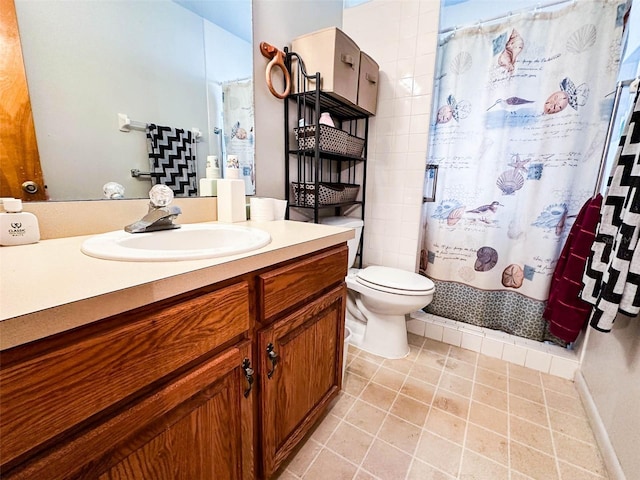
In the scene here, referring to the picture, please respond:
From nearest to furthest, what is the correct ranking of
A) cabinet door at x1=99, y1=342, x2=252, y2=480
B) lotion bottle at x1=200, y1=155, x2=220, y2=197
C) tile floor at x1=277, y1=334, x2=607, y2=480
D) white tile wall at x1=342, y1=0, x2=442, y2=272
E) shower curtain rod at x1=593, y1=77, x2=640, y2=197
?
1. cabinet door at x1=99, y1=342, x2=252, y2=480
2. tile floor at x1=277, y1=334, x2=607, y2=480
3. lotion bottle at x1=200, y1=155, x2=220, y2=197
4. shower curtain rod at x1=593, y1=77, x2=640, y2=197
5. white tile wall at x1=342, y1=0, x2=442, y2=272

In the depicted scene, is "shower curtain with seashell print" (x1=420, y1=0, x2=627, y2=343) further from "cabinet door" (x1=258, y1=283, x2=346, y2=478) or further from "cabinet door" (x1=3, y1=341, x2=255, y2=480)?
"cabinet door" (x1=3, y1=341, x2=255, y2=480)

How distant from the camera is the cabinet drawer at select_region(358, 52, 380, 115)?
1.62 metres

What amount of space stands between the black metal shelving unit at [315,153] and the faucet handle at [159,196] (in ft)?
2.44

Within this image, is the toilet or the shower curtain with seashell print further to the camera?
the toilet

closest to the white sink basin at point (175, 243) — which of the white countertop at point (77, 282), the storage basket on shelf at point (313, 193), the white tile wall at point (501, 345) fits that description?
the white countertop at point (77, 282)

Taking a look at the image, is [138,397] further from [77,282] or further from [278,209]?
[278,209]

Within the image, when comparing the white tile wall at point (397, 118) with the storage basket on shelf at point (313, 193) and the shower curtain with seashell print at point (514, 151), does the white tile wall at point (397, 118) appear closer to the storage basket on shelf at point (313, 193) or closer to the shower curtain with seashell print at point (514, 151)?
the shower curtain with seashell print at point (514, 151)

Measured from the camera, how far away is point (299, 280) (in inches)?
33.8

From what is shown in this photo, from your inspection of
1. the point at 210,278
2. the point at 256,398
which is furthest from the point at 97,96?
the point at 256,398

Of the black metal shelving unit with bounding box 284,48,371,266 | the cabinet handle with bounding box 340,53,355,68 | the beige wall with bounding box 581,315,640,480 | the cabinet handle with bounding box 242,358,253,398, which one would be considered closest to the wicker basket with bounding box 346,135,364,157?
the black metal shelving unit with bounding box 284,48,371,266

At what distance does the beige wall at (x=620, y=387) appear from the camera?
3.08 ft

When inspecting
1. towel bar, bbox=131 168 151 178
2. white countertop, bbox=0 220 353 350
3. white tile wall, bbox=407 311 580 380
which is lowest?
white tile wall, bbox=407 311 580 380

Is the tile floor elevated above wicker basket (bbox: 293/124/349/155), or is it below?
below

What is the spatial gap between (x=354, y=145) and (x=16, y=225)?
1545 millimetres
